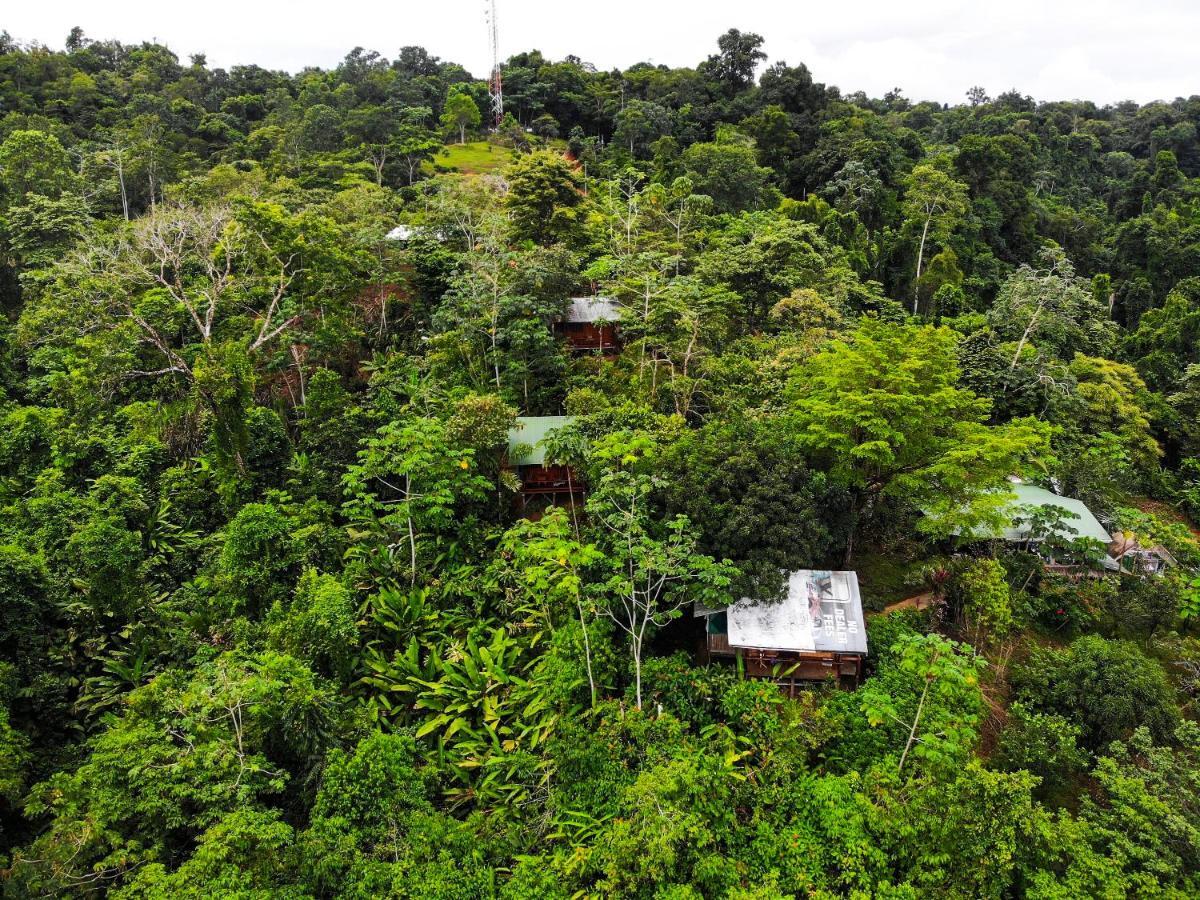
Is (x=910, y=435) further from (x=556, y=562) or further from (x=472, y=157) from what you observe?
(x=472, y=157)

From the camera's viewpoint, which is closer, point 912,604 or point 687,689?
point 687,689

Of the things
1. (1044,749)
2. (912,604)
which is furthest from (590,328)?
(1044,749)

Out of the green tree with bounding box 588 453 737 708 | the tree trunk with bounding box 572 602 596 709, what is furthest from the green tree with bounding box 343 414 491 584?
the tree trunk with bounding box 572 602 596 709

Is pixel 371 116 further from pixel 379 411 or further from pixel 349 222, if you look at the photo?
pixel 379 411

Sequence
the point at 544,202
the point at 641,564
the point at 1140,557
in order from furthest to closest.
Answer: the point at 544,202 → the point at 1140,557 → the point at 641,564

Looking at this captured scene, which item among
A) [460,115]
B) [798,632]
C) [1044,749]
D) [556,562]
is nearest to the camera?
[1044,749]

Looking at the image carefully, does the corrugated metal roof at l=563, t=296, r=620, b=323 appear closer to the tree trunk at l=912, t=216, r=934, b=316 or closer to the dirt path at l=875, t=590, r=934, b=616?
the dirt path at l=875, t=590, r=934, b=616
